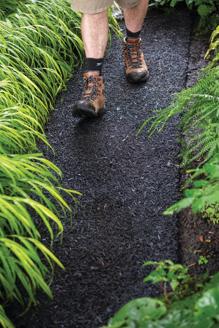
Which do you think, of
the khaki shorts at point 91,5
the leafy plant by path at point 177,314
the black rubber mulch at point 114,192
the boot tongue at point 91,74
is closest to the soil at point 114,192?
the black rubber mulch at point 114,192

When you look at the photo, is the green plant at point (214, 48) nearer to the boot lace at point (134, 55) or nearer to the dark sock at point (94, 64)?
the boot lace at point (134, 55)

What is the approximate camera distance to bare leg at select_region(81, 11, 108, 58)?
3.38 metres

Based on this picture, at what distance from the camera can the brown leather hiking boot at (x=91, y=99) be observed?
332 centimetres

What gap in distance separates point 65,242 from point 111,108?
1.29m

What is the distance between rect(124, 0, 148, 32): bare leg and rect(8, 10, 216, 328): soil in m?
0.34

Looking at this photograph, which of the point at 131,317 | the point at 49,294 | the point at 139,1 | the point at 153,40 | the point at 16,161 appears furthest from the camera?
the point at 153,40

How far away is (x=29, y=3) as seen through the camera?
159 inches

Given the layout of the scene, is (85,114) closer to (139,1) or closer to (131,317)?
(139,1)

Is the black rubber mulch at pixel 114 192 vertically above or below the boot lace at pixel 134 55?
below

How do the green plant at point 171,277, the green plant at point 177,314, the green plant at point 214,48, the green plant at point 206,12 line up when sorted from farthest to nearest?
the green plant at point 206,12 < the green plant at point 214,48 < the green plant at point 171,277 < the green plant at point 177,314

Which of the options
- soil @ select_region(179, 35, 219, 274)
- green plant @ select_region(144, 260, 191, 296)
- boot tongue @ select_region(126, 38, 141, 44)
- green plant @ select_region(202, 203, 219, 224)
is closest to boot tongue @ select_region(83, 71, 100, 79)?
boot tongue @ select_region(126, 38, 141, 44)

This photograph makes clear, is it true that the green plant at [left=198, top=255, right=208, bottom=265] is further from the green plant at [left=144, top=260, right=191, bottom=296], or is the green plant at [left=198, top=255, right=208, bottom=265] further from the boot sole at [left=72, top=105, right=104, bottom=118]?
the boot sole at [left=72, top=105, right=104, bottom=118]

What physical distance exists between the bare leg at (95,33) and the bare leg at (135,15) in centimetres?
39

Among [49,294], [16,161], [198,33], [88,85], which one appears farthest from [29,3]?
[49,294]
